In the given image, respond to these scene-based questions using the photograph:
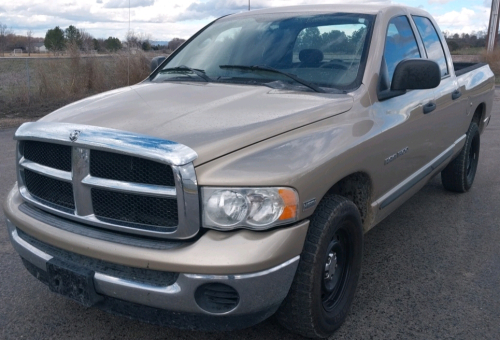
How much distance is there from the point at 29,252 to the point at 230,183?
1221mm

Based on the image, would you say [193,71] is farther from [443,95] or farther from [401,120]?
[443,95]

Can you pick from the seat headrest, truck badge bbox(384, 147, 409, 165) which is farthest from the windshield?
truck badge bbox(384, 147, 409, 165)

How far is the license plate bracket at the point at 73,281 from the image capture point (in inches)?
98.2


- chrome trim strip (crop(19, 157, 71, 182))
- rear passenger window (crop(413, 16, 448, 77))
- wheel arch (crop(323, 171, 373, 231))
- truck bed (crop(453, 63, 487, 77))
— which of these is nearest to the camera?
chrome trim strip (crop(19, 157, 71, 182))

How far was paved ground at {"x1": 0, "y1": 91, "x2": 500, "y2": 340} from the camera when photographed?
3.00 meters

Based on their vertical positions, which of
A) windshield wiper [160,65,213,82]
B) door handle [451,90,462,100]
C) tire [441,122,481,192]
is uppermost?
windshield wiper [160,65,213,82]

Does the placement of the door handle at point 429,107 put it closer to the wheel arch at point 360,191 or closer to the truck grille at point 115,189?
the wheel arch at point 360,191

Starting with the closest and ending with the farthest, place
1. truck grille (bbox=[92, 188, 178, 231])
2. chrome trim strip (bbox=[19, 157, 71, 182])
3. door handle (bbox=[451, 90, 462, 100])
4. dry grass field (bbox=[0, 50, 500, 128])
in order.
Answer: truck grille (bbox=[92, 188, 178, 231])
chrome trim strip (bbox=[19, 157, 71, 182])
door handle (bbox=[451, 90, 462, 100])
dry grass field (bbox=[0, 50, 500, 128])

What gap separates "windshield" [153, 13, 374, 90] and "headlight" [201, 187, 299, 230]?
47.5 inches

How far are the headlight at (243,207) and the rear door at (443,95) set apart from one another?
224 cm

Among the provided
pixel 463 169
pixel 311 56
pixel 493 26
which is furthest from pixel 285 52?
pixel 493 26

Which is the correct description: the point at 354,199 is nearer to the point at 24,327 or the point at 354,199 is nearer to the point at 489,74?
the point at 24,327

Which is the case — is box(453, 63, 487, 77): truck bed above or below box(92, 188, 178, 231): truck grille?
above

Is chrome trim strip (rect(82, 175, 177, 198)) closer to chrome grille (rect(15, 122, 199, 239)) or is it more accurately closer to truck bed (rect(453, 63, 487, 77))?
chrome grille (rect(15, 122, 199, 239))
